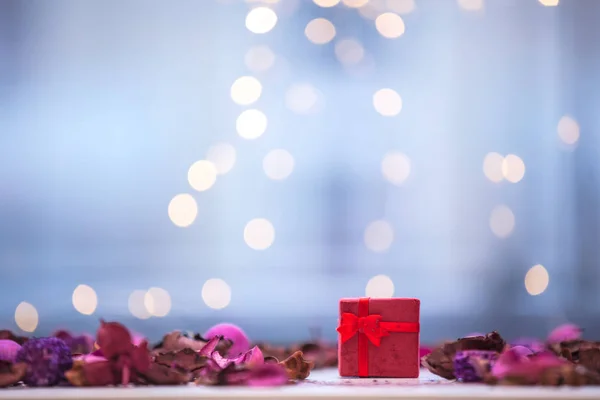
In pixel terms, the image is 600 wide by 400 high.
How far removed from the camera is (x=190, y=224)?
1.79 m

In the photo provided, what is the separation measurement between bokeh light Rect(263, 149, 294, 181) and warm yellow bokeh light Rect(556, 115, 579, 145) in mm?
676

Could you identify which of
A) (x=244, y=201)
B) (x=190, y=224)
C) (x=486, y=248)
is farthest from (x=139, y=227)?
(x=486, y=248)

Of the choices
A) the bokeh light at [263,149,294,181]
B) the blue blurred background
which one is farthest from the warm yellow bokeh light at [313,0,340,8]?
the bokeh light at [263,149,294,181]

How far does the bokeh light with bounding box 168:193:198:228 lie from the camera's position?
178 cm

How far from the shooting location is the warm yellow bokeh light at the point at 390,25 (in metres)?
1.85

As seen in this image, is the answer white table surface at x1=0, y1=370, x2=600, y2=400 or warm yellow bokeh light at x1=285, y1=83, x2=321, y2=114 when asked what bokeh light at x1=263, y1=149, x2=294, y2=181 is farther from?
white table surface at x1=0, y1=370, x2=600, y2=400

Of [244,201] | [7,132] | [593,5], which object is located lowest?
[244,201]

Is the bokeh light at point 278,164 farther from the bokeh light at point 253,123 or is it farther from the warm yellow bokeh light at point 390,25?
the warm yellow bokeh light at point 390,25

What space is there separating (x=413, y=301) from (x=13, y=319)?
1.05m

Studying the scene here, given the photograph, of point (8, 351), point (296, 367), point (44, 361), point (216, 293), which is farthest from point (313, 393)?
point (216, 293)

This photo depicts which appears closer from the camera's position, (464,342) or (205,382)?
(205,382)

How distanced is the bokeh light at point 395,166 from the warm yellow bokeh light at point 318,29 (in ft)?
1.10

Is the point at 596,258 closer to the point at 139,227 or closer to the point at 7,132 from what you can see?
the point at 139,227

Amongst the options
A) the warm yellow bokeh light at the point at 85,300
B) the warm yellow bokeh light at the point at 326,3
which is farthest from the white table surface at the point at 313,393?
the warm yellow bokeh light at the point at 326,3
